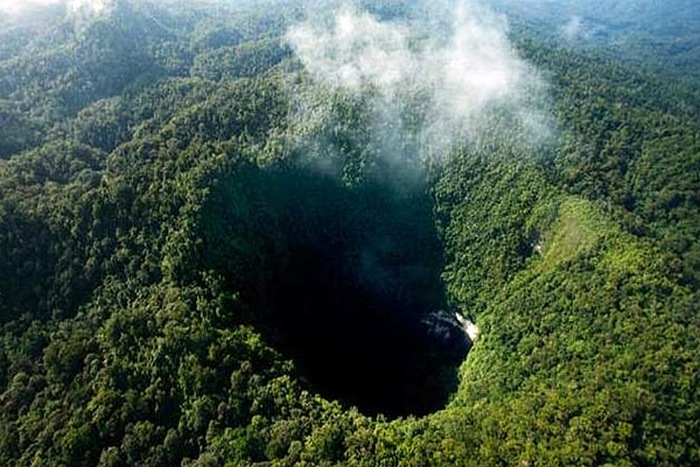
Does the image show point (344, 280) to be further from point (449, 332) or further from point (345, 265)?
point (449, 332)

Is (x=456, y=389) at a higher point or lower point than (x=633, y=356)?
lower

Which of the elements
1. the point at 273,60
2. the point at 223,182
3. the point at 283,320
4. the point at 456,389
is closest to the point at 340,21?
the point at 273,60

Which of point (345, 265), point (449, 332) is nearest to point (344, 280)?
point (345, 265)

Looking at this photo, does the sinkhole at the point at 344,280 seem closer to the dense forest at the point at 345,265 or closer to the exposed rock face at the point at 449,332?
the exposed rock face at the point at 449,332

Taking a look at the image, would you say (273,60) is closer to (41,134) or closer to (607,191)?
(41,134)

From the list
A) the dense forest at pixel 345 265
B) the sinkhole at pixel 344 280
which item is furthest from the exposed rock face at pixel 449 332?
the dense forest at pixel 345 265

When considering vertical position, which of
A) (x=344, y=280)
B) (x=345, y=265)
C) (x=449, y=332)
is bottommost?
(x=449, y=332)
